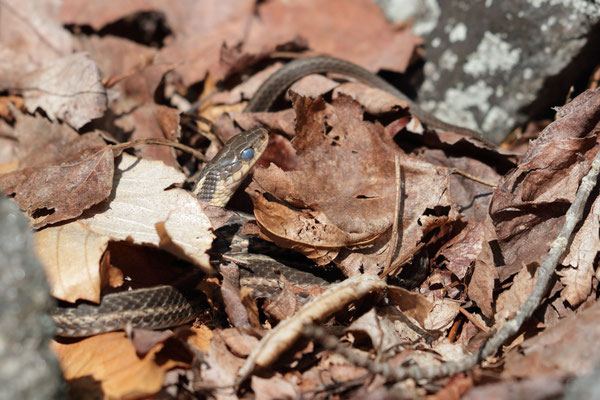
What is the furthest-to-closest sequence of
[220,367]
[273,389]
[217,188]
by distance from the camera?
1. [217,188]
2. [220,367]
3. [273,389]

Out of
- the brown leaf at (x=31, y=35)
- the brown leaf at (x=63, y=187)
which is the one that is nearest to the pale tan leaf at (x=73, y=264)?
the brown leaf at (x=63, y=187)

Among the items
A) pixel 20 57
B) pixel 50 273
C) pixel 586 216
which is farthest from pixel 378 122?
pixel 20 57

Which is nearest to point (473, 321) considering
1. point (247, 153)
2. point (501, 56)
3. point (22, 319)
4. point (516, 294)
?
point (516, 294)

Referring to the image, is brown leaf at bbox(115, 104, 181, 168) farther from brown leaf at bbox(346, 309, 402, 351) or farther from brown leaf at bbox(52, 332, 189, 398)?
brown leaf at bbox(346, 309, 402, 351)

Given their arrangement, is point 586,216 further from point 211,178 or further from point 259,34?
point 259,34

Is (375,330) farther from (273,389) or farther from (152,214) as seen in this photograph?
(152,214)

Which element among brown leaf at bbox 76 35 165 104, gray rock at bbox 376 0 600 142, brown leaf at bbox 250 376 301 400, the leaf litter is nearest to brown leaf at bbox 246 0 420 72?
gray rock at bbox 376 0 600 142
